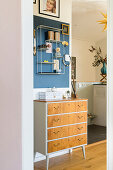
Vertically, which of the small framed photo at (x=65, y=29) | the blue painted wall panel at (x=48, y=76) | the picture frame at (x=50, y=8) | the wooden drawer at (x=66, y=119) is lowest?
the wooden drawer at (x=66, y=119)

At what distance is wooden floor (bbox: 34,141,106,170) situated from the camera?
3.43 m

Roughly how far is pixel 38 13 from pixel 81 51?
15.2 feet

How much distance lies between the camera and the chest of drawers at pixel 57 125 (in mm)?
3385

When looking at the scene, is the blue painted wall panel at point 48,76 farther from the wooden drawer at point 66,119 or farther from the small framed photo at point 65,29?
the wooden drawer at point 66,119

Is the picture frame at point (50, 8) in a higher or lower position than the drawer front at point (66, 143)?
higher

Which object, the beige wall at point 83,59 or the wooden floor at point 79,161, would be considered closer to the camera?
the wooden floor at point 79,161

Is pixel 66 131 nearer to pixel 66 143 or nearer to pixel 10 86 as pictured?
pixel 66 143

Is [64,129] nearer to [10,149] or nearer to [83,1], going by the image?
[10,149]

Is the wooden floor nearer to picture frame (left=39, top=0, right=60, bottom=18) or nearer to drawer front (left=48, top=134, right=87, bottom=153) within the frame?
drawer front (left=48, top=134, right=87, bottom=153)

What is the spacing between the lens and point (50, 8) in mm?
3926

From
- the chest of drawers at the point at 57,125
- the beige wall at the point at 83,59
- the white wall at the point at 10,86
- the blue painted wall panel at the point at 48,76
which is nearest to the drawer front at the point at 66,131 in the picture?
the chest of drawers at the point at 57,125

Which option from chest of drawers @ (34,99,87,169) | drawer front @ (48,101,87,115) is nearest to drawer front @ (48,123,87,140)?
chest of drawers @ (34,99,87,169)

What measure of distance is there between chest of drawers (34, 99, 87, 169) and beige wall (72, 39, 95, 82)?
439 cm
